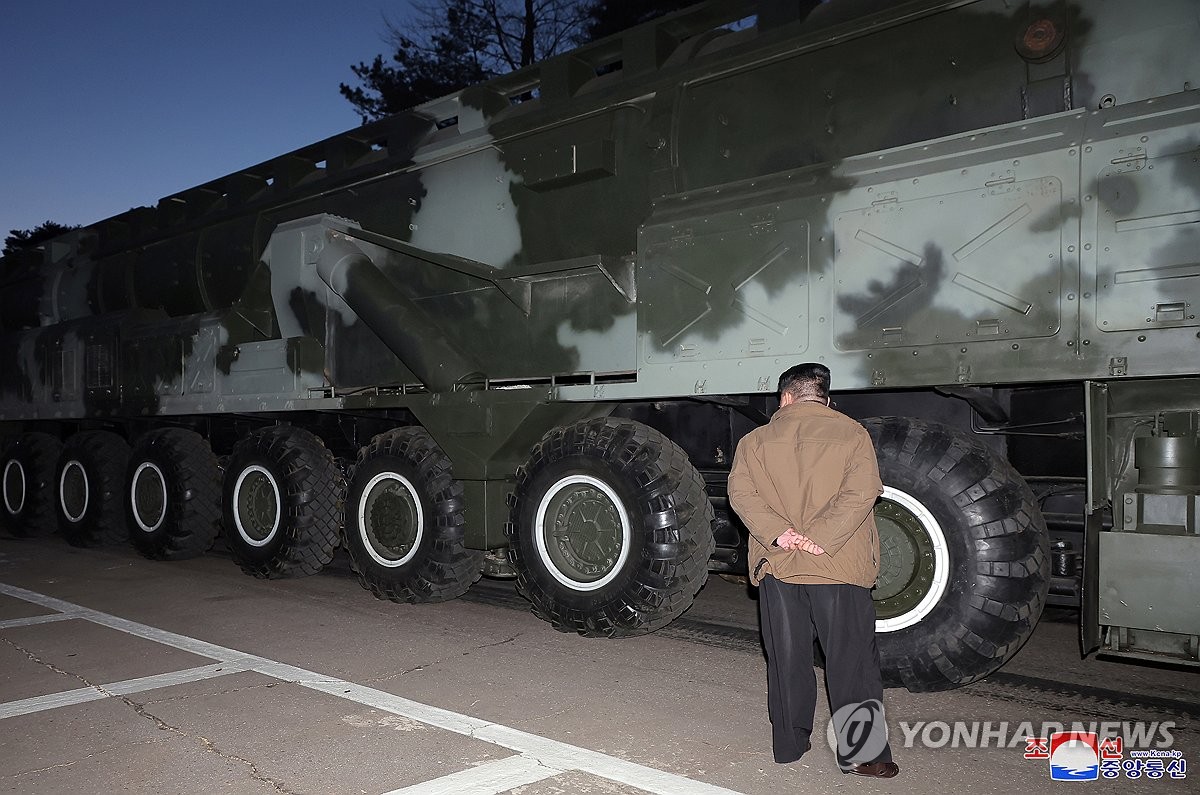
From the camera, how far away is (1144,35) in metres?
4.40

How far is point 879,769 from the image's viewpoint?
3672mm

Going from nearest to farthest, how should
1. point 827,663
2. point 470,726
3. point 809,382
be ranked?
point 827,663, point 809,382, point 470,726

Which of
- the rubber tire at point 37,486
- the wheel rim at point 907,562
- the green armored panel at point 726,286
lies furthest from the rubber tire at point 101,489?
the wheel rim at point 907,562

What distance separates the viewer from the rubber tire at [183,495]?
9.42 metres

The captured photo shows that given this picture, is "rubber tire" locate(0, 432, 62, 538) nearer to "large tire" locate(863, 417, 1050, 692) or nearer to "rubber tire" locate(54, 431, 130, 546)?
"rubber tire" locate(54, 431, 130, 546)

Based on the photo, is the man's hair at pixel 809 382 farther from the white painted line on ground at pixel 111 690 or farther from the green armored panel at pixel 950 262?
the white painted line on ground at pixel 111 690

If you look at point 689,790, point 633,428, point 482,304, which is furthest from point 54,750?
point 482,304

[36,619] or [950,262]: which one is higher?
[950,262]

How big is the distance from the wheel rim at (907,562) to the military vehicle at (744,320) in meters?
0.02

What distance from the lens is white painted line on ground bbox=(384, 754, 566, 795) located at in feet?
11.8

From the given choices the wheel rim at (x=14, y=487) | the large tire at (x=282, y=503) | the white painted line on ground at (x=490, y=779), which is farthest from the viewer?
the wheel rim at (x=14, y=487)

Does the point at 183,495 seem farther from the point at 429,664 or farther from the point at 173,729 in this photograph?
the point at 173,729

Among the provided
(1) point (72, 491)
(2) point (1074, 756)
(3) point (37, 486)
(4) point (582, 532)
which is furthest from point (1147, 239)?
Result: (3) point (37, 486)

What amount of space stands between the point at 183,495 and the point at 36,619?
2.54m
